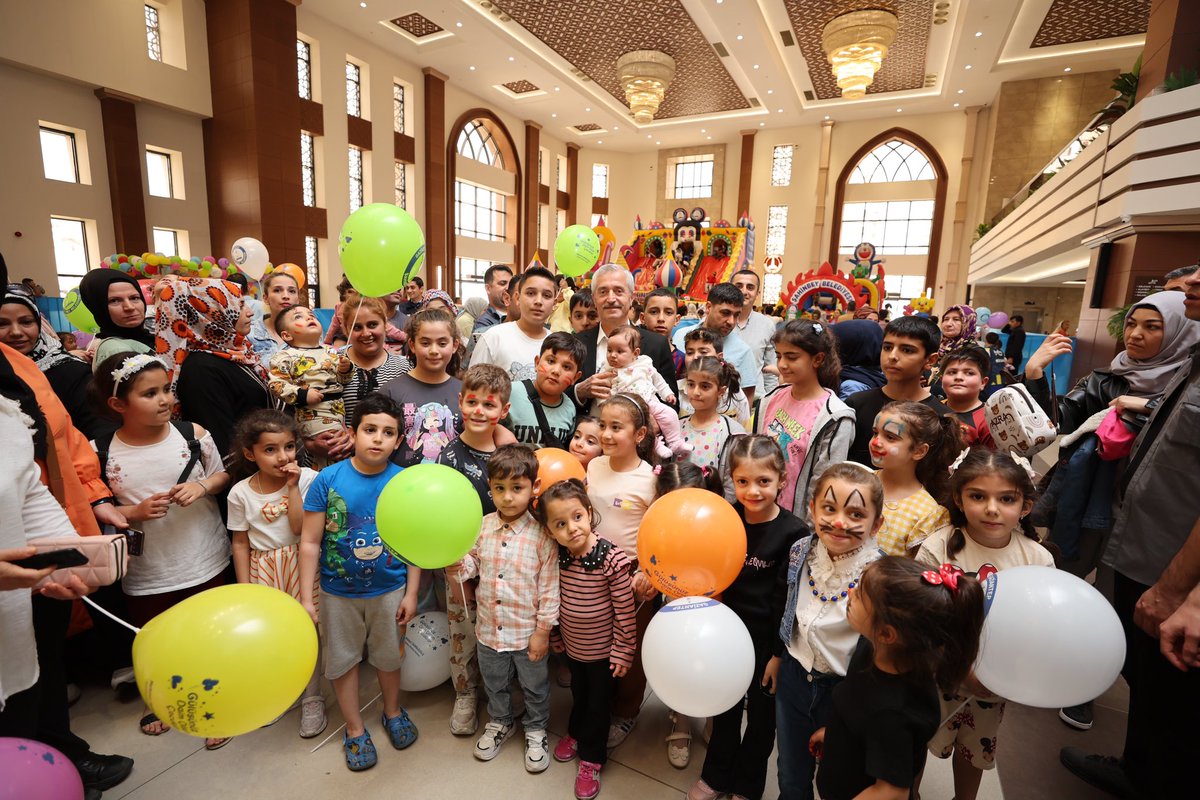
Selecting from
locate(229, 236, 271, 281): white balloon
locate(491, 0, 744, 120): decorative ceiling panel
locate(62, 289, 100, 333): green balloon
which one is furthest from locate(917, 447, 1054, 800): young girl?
locate(491, 0, 744, 120): decorative ceiling panel

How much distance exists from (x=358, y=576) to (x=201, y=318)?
4.49ft

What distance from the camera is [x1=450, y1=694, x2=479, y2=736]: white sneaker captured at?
6.97 feet

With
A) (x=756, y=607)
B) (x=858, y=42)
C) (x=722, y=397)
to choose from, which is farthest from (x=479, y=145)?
(x=756, y=607)

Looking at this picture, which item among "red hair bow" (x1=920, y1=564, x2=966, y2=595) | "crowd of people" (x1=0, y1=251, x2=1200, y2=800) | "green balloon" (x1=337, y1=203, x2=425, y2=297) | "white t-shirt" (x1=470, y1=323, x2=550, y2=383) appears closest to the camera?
"red hair bow" (x1=920, y1=564, x2=966, y2=595)

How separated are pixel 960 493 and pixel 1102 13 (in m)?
14.1

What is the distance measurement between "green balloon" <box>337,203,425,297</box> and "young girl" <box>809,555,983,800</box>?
2311 millimetres

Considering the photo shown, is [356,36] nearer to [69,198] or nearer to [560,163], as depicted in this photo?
[69,198]

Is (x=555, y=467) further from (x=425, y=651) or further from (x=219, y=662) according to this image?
(x=219, y=662)

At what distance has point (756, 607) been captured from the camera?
1829 millimetres

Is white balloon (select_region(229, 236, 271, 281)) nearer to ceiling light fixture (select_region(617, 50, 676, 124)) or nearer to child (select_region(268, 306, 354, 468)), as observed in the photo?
child (select_region(268, 306, 354, 468))

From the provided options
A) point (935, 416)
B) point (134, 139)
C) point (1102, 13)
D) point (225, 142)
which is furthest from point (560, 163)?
point (935, 416)

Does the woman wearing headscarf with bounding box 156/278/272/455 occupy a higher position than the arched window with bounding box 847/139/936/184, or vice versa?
the arched window with bounding box 847/139/936/184

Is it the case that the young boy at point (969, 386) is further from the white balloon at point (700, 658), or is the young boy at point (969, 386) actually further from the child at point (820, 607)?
the white balloon at point (700, 658)

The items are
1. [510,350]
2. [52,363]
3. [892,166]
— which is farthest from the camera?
[892,166]
